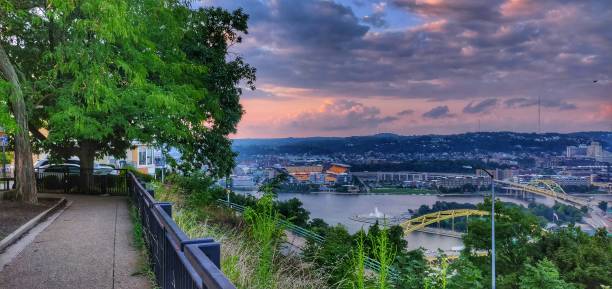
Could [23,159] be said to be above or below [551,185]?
above

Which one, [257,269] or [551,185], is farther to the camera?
[551,185]

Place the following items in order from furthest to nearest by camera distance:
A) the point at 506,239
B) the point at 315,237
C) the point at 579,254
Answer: the point at 506,239 < the point at 579,254 < the point at 315,237

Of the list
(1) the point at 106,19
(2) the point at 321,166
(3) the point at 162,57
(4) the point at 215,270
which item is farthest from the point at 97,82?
(2) the point at 321,166

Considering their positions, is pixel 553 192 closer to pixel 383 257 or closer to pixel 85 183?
pixel 85 183

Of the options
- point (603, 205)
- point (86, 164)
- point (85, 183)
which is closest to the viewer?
point (85, 183)

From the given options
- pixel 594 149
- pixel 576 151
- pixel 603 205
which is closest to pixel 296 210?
pixel 603 205

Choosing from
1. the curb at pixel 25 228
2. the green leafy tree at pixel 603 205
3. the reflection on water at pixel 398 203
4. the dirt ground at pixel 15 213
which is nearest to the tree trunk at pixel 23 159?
the dirt ground at pixel 15 213

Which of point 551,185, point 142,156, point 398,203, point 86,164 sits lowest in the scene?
point 398,203
